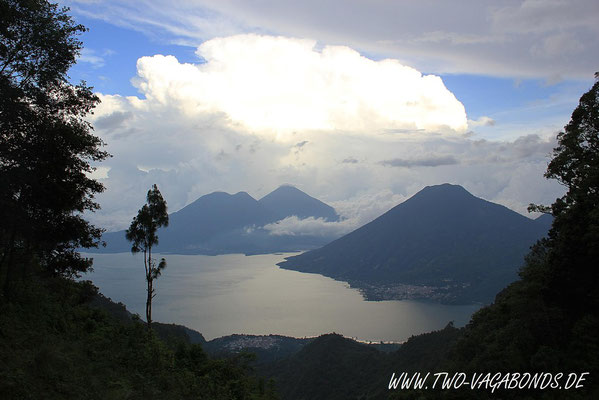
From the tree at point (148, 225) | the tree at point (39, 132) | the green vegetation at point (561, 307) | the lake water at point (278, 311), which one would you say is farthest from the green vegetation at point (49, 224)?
the lake water at point (278, 311)

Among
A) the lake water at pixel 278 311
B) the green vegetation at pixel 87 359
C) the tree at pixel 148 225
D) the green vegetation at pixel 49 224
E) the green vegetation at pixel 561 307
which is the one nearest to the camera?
the green vegetation at pixel 87 359

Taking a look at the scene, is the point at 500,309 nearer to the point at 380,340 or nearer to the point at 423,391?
the point at 423,391

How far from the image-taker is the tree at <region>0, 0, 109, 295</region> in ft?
37.9

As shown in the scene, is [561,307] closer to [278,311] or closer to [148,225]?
[148,225]

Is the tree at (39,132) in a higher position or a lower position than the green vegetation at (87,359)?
higher

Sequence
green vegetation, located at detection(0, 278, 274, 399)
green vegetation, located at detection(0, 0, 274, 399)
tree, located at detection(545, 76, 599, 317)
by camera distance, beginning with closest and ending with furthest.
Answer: green vegetation, located at detection(0, 278, 274, 399), green vegetation, located at detection(0, 0, 274, 399), tree, located at detection(545, 76, 599, 317)

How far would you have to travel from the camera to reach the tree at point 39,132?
11547mm

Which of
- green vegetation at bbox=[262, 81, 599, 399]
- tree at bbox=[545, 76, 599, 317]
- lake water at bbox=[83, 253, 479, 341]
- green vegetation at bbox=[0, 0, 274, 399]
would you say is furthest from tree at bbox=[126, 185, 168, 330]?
lake water at bbox=[83, 253, 479, 341]

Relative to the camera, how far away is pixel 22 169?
1161 centimetres

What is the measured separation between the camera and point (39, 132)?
12.1m

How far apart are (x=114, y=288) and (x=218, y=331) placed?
69345 mm

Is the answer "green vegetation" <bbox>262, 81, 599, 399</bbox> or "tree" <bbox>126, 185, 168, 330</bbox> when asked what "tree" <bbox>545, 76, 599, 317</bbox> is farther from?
"tree" <bbox>126, 185, 168, 330</bbox>

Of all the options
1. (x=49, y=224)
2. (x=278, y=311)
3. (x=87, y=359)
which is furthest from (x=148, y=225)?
(x=278, y=311)

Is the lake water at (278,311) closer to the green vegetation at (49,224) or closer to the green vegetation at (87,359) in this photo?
the green vegetation at (87,359)
